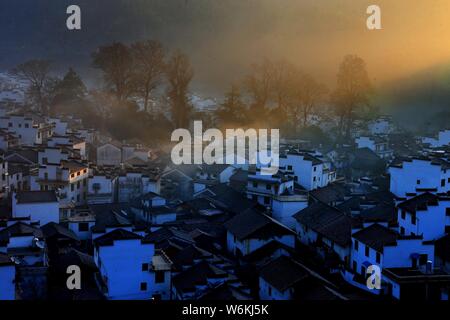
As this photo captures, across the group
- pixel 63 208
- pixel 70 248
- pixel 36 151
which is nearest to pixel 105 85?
pixel 36 151

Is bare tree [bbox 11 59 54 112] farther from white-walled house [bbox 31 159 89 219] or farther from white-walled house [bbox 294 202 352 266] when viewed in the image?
white-walled house [bbox 294 202 352 266]

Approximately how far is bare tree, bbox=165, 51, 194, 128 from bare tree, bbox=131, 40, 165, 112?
331mm

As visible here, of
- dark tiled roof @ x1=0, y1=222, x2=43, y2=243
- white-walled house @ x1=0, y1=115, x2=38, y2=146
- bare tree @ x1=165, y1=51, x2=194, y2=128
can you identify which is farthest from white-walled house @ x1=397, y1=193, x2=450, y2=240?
bare tree @ x1=165, y1=51, x2=194, y2=128

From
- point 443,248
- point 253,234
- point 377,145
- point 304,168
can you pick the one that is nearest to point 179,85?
point 377,145

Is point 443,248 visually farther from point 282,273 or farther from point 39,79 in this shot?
point 39,79

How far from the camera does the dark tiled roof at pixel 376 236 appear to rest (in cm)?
839

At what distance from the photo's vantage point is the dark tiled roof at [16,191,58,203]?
1055 cm

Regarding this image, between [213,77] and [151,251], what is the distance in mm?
16034

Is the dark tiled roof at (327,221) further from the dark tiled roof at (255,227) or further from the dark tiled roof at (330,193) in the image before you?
the dark tiled roof at (330,193)

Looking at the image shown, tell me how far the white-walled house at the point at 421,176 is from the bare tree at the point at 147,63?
29.9 ft

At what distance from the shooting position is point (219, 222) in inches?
453

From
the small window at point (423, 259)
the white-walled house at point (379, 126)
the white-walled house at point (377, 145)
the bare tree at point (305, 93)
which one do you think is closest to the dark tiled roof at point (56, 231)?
the small window at point (423, 259)
